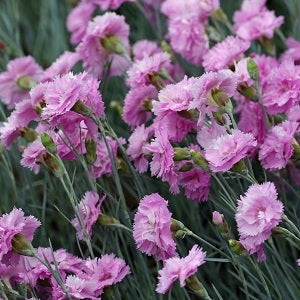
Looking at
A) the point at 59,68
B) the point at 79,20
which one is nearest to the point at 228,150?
the point at 59,68

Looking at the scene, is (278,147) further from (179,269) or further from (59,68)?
(59,68)

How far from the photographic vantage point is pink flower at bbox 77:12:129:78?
1583 millimetres

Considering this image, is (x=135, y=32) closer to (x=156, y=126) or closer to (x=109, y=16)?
(x=109, y=16)

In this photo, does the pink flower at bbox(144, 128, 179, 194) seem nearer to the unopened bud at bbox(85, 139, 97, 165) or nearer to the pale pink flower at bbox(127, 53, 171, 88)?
the unopened bud at bbox(85, 139, 97, 165)

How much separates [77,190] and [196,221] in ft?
0.89

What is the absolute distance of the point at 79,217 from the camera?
125 centimetres

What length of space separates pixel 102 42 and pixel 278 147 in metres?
0.52

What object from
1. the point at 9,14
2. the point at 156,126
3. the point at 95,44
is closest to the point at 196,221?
the point at 156,126

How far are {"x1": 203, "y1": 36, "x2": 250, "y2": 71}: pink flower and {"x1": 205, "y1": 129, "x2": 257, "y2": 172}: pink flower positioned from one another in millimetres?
328

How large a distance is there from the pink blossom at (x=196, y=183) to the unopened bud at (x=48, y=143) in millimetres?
243

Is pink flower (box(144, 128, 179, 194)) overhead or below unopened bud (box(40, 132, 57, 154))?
below

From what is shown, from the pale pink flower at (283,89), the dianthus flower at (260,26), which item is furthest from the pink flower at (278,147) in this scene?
the dianthus flower at (260,26)

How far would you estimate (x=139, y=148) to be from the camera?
4.45ft

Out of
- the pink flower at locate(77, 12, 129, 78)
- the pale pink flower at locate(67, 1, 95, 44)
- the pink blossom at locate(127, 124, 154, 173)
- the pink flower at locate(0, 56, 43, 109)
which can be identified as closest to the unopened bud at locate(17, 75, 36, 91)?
Answer: the pink flower at locate(0, 56, 43, 109)
